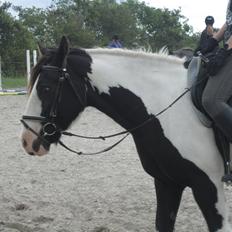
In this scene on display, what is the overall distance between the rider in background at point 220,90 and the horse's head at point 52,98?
3.07 feet

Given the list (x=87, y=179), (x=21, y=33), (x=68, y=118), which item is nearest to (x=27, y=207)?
(x=87, y=179)

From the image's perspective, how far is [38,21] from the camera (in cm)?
4994

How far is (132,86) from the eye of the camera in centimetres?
362

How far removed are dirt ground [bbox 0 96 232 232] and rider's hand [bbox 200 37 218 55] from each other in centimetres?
120

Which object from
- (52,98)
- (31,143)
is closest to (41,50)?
(52,98)

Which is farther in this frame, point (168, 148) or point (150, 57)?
point (150, 57)

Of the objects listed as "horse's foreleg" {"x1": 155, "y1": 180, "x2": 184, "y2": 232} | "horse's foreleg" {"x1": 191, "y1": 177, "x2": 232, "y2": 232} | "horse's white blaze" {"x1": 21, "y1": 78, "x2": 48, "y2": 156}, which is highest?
"horse's white blaze" {"x1": 21, "y1": 78, "x2": 48, "y2": 156}

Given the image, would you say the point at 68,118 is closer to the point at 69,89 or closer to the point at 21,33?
the point at 69,89

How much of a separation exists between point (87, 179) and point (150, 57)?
3.39m

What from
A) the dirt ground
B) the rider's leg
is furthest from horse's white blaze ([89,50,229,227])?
the dirt ground

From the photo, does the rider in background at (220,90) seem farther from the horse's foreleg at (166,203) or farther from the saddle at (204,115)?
the horse's foreleg at (166,203)

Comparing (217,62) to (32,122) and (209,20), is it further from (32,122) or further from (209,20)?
(209,20)

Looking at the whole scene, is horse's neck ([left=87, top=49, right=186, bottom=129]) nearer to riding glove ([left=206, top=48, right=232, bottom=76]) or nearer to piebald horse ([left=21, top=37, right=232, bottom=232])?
piebald horse ([left=21, top=37, right=232, bottom=232])

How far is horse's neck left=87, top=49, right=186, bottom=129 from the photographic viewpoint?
11.8 feet
